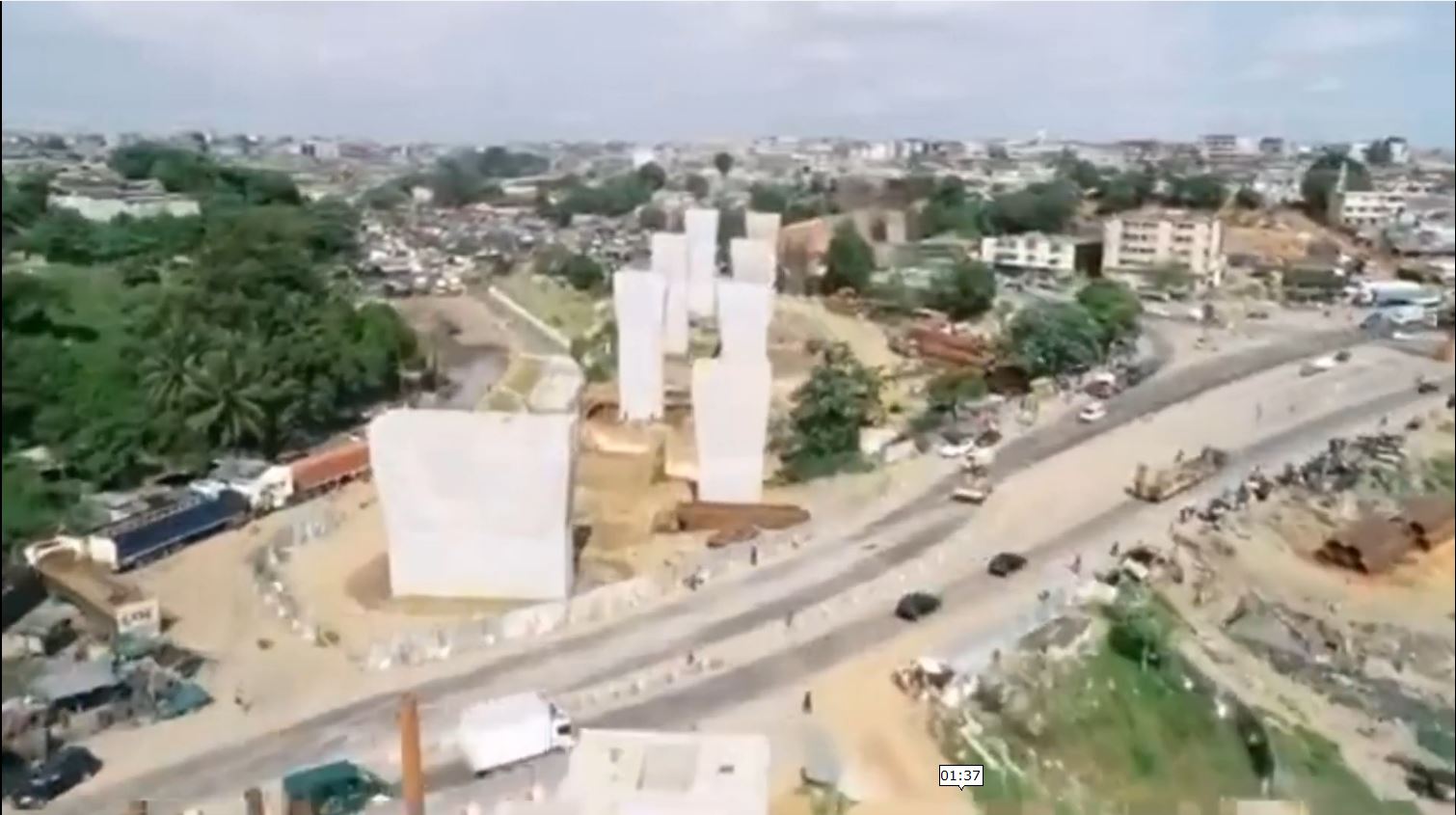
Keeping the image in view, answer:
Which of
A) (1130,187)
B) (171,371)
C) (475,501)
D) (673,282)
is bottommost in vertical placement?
(475,501)

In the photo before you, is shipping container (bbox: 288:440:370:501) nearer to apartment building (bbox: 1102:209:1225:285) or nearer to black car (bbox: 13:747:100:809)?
black car (bbox: 13:747:100:809)

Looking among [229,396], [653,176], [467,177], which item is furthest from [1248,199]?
[229,396]

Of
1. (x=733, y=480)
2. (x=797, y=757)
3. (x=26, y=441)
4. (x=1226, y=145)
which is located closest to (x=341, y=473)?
(x=26, y=441)

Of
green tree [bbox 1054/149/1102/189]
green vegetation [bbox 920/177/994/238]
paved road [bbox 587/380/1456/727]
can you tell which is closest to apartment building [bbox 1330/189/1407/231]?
paved road [bbox 587/380/1456/727]

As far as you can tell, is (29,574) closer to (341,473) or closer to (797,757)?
(341,473)

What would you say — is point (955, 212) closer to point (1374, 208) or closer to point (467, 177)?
point (1374, 208)

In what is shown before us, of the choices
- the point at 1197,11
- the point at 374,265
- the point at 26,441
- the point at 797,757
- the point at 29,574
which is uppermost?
the point at 1197,11
